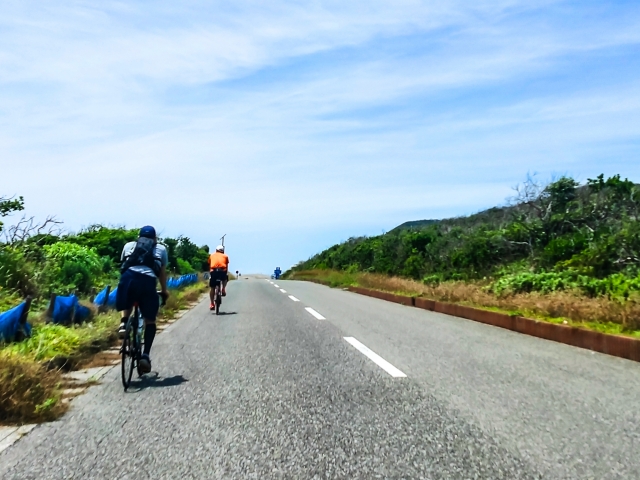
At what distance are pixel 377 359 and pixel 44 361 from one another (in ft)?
13.6

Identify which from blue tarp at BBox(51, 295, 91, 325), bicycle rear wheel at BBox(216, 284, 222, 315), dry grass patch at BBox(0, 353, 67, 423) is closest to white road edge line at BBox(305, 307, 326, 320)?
bicycle rear wheel at BBox(216, 284, 222, 315)

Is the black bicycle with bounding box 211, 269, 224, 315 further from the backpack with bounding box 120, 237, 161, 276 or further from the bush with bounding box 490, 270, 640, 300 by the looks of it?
the backpack with bounding box 120, 237, 161, 276

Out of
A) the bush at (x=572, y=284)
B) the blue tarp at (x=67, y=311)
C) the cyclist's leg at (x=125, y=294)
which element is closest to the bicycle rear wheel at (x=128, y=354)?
the cyclist's leg at (x=125, y=294)

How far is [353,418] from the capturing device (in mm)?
5758

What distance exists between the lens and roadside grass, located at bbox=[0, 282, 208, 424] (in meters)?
5.93

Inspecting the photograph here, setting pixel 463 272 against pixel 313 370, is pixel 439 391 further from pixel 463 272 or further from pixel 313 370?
pixel 463 272

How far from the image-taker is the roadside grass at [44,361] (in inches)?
233

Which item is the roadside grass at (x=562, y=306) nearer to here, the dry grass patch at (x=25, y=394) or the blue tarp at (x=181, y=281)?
the dry grass patch at (x=25, y=394)

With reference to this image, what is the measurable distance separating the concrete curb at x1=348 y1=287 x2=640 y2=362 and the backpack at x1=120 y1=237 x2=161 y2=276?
21.0 ft

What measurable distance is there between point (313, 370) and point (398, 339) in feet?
11.2

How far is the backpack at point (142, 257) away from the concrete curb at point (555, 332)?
6388 mm

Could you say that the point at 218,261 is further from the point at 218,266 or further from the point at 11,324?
the point at 11,324

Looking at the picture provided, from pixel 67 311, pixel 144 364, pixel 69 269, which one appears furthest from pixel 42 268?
pixel 144 364

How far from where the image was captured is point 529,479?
417cm
